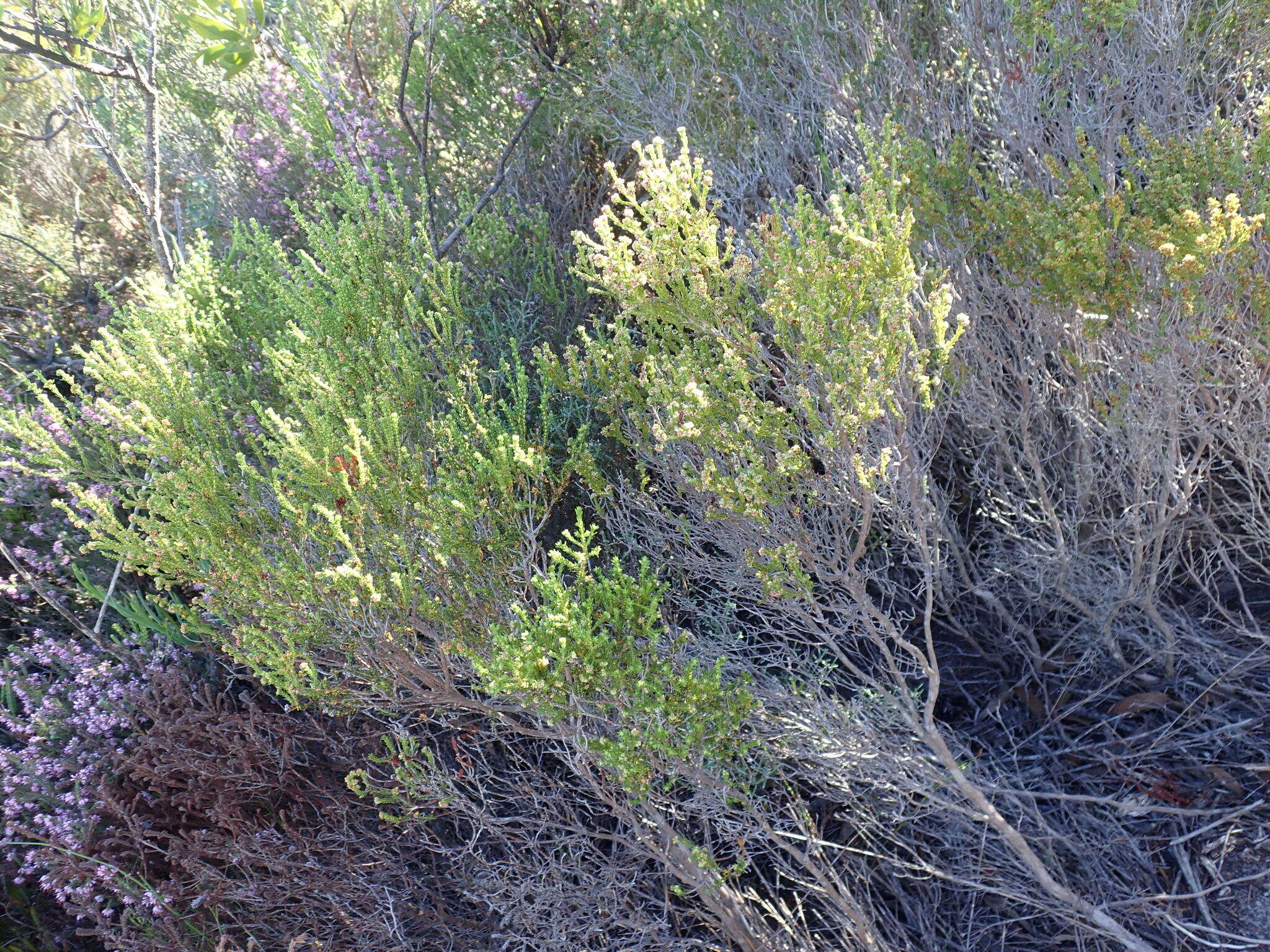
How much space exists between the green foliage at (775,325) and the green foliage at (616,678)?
379 millimetres

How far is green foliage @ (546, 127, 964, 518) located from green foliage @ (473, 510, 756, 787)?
14.9 inches

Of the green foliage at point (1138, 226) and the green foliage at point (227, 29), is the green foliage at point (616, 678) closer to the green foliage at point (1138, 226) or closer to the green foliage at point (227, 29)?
the green foliage at point (1138, 226)

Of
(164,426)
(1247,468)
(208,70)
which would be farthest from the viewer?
(208,70)

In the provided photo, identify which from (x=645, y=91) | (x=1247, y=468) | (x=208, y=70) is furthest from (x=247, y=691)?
(x=208, y=70)

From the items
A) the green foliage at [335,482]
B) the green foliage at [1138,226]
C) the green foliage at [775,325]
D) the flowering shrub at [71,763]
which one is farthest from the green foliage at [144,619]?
the green foliage at [1138,226]

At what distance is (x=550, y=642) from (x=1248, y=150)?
2.30 metres

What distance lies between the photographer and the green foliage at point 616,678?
2119 millimetres

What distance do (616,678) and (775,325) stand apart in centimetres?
94

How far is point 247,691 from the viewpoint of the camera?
Result: 3619 millimetres

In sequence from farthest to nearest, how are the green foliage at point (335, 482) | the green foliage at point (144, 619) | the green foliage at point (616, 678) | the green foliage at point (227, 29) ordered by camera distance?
the green foliage at point (144, 619) → the green foliage at point (227, 29) → the green foliage at point (335, 482) → the green foliage at point (616, 678)

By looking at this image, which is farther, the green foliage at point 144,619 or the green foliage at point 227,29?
the green foliage at point 144,619

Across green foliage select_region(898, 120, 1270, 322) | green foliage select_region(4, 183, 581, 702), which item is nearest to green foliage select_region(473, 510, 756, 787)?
green foliage select_region(4, 183, 581, 702)

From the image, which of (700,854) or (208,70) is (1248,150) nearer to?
(700,854)

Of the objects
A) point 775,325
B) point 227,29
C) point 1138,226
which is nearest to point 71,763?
point 227,29
